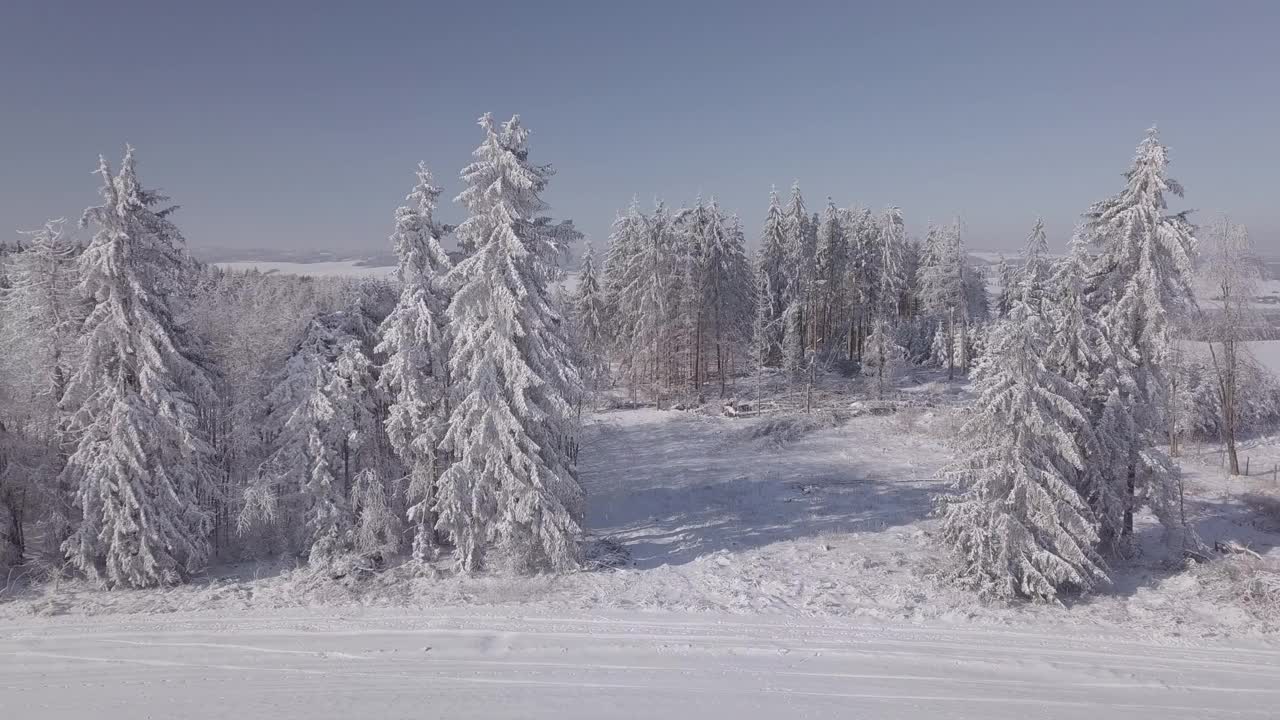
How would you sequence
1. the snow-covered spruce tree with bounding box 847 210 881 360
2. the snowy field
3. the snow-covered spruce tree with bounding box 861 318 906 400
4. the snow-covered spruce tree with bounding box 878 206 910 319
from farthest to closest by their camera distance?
the snow-covered spruce tree with bounding box 847 210 881 360 → the snow-covered spruce tree with bounding box 878 206 910 319 → the snow-covered spruce tree with bounding box 861 318 906 400 → the snowy field

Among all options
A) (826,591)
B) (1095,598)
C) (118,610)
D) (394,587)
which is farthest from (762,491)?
(118,610)

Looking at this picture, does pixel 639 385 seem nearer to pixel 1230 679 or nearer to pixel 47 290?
pixel 47 290

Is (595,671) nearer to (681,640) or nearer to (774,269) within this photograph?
(681,640)

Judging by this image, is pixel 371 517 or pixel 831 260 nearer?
pixel 371 517

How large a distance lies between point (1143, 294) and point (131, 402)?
2623cm

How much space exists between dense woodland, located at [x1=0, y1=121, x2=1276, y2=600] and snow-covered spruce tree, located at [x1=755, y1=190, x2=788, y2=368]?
29.3 m

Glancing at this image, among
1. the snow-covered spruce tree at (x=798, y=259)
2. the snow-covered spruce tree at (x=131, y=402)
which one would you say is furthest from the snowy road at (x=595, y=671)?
the snow-covered spruce tree at (x=798, y=259)

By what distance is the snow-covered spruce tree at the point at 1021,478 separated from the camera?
51.8 ft

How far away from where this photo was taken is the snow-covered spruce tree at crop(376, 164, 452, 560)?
60.3 feet

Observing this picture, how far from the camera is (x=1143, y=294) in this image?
18.2m

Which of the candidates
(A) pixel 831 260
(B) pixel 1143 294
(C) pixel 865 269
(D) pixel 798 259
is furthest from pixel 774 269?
(B) pixel 1143 294

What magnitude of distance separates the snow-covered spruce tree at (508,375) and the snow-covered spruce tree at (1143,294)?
14.5 metres

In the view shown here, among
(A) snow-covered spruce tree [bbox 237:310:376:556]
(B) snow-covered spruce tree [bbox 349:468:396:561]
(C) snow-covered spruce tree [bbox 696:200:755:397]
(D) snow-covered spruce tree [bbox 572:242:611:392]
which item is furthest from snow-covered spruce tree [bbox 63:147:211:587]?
(C) snow-covered spruce tree [bbox 696:200:755:397]

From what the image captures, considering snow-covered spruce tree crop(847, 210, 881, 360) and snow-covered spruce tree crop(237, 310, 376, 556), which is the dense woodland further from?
snow-covered spruce tree crop(847, 210, 881, 360)
